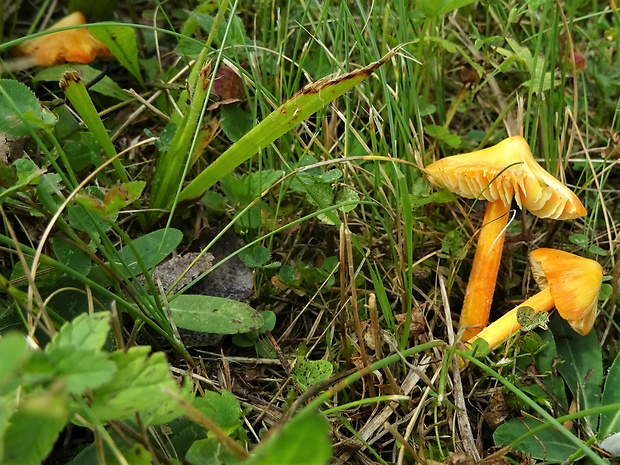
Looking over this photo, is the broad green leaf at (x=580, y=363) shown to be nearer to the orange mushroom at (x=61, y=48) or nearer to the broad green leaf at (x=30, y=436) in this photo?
the broad green leaf at (x=30, y=436)

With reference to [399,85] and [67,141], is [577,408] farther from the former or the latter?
[67,141]

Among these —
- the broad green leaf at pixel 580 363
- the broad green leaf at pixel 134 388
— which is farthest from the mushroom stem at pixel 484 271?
the broad green leaf at pixel 134 388

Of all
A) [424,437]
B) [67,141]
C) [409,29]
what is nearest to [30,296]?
[67,141]

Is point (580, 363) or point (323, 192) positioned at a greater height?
point (323, 192)

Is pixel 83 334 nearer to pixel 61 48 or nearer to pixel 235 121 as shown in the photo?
pixel 235 121

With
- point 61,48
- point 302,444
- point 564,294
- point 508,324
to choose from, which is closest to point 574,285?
point 564,294

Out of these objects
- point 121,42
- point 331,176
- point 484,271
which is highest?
point 121,42
